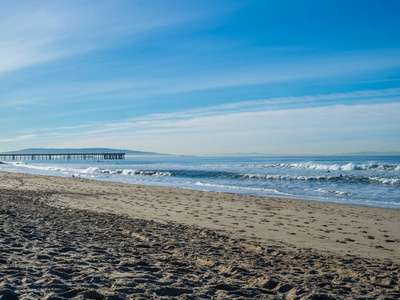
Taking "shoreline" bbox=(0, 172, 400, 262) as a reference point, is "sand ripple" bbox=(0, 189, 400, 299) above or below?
above

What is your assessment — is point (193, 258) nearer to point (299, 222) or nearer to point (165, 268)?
point (165, 268)

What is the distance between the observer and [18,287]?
3471 millimetres

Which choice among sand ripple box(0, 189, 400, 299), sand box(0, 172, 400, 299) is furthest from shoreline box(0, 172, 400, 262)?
sand ripple box(0, 189, 400, 299)

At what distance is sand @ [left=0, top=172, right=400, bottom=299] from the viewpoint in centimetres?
382

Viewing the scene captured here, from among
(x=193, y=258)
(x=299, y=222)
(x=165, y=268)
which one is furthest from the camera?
(x=299, y=222)

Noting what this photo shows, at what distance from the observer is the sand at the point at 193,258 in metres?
3.82

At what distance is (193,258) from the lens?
5.32 m

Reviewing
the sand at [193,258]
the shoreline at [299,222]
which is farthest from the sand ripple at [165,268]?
the shoreline at [299,222]

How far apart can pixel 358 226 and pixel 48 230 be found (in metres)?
8.07

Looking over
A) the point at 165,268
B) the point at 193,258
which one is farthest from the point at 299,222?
the point at 165,268

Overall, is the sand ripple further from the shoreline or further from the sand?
the shoreline

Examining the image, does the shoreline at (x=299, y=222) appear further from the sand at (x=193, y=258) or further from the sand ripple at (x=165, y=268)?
the sand ripple at (x=165, y=268)

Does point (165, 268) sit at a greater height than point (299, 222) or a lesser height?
greater

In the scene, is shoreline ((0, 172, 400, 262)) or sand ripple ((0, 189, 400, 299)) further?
shoreline ((0, 172, 400, 262))
